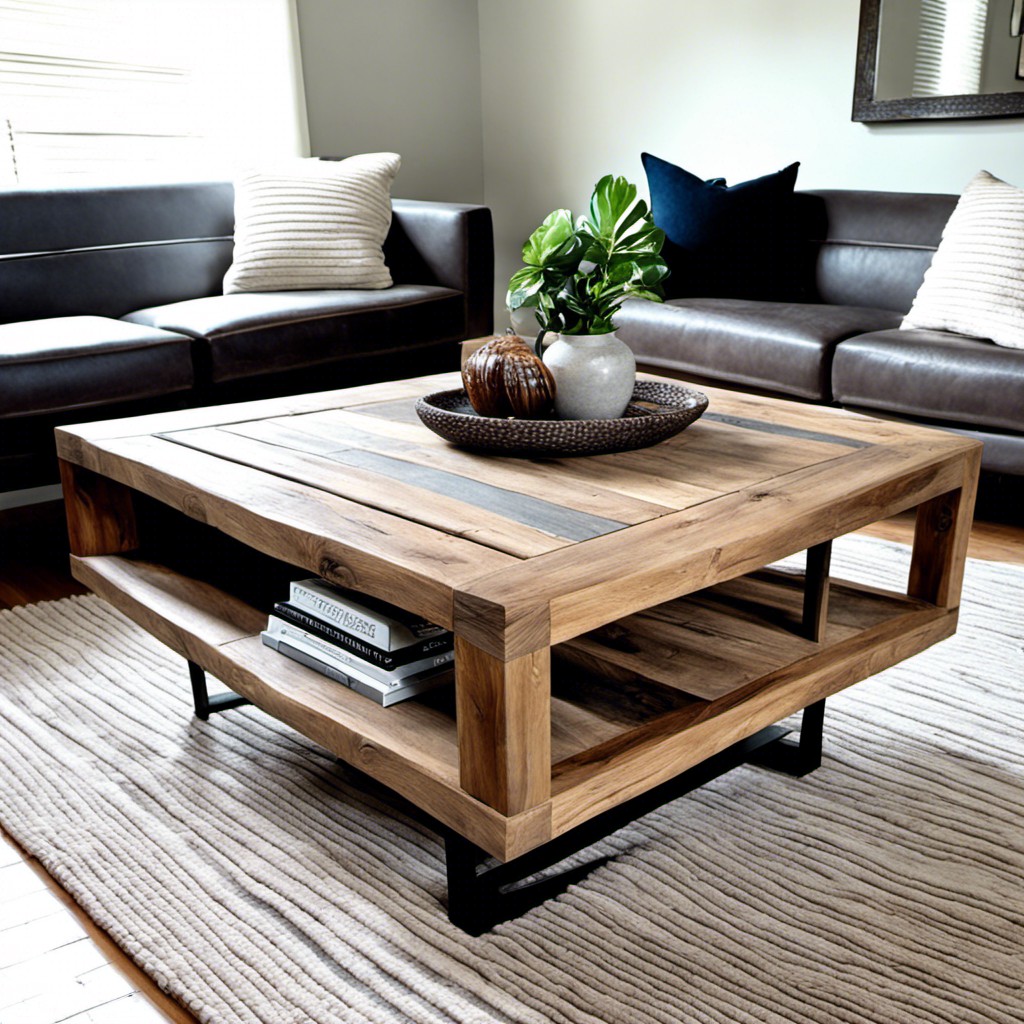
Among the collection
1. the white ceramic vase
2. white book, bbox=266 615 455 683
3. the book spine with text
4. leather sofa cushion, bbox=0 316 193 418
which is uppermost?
the white ceramic vase

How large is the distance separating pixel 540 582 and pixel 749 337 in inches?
80.4

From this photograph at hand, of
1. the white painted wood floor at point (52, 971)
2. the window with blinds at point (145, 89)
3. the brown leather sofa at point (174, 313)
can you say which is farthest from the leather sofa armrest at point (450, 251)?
the white painted wood floor at point (52, 971)

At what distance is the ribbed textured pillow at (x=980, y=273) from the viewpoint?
8.51ft

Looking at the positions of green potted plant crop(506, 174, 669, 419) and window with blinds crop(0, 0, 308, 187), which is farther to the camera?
window with blinds crop(0, 0, 308, 187)

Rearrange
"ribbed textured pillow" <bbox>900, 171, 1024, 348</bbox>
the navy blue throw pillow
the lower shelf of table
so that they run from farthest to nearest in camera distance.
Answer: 1. the navy blue throw pillow
2. "ribbed textured pillow" <bbox>900, 171, 1024, 348</bbox>
3. the lower shelf of table

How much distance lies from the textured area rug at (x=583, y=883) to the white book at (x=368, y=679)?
0.24 metres

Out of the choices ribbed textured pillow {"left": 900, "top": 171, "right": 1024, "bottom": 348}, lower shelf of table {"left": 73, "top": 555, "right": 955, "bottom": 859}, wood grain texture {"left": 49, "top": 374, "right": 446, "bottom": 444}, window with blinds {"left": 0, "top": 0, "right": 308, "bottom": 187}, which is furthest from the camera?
window with blinds {"left": 0, "top": 0, "right": 308, "bottom": 187}

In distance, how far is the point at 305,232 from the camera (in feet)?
10.5

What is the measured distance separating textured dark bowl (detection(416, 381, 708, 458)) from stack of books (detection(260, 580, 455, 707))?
26 centimetres

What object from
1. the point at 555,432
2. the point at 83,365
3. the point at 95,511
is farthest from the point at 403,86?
the point at 555,432

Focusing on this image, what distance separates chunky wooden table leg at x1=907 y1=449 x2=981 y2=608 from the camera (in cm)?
147

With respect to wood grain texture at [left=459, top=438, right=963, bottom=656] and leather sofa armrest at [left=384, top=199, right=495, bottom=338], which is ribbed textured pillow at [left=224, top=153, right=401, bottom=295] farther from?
wood grain texture at [left=459, top=438, right=963, bottom=656]

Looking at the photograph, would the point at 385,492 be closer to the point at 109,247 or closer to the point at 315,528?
the point at 315,528

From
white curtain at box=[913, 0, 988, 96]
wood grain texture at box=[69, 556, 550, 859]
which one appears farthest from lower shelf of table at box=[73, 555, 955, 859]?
white curtain at box=[913, 0, 988, 96]
